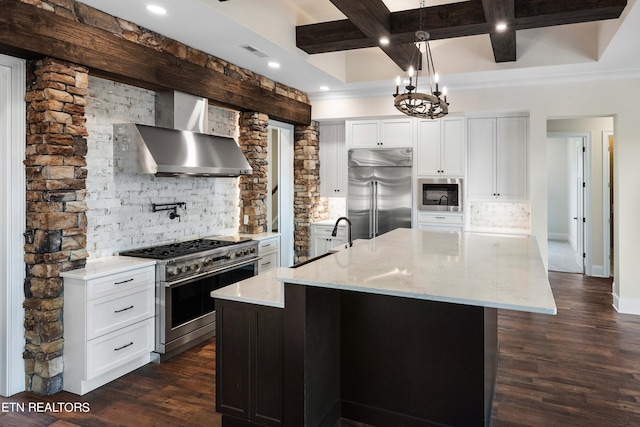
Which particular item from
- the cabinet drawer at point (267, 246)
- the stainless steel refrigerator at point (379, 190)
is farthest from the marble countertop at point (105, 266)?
the stainless steel refrigerator at point (379, 190)

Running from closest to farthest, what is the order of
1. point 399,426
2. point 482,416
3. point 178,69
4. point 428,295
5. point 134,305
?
1. point 428,295
2. point 482,416
3. point 399,426
4. point 134,305
5. point 178,69

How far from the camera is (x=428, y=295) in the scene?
78.2 inches

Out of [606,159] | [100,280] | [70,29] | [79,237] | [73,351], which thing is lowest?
[73,351]

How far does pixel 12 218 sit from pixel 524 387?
379 centimetres

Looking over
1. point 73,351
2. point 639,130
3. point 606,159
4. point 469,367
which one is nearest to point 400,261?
point 469,367

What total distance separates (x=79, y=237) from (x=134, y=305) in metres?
0.68

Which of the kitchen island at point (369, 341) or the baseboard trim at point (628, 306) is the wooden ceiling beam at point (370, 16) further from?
the baseboard trim at point (628, 306)

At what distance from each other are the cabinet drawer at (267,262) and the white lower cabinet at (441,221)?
2.09 metres

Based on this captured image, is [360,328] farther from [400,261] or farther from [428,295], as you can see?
[428,295]

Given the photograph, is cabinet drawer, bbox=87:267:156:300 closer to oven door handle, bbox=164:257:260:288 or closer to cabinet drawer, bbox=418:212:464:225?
oven door handle, bbox=164:257:260:288

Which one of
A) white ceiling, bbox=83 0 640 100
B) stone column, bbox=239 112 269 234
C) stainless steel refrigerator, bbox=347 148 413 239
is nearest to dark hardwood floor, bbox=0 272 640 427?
stone column, bbox=239 112 269 234

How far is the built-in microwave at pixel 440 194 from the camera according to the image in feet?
19.9

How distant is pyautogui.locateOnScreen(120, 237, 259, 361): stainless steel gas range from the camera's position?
3.70 metres

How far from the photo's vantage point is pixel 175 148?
Answer: 3.99 meters
